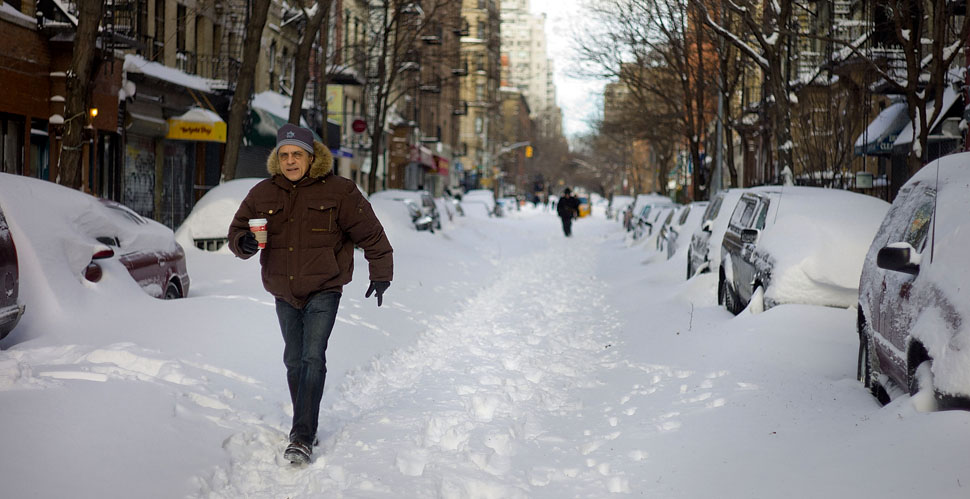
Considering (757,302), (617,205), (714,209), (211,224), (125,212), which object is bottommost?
(757,302)

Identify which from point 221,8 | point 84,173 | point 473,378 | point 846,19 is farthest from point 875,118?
point 473,378

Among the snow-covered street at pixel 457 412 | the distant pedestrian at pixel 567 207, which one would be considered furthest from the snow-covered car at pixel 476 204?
the snow-covered street at pixel 457 412

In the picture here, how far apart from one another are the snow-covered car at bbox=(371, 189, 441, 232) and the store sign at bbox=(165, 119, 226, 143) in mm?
4483

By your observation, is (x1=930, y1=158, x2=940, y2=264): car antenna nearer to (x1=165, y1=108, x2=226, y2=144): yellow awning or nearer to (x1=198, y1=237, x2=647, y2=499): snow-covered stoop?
(x1=198, y1=237, x2=647, y2=499): snow-covered stoop

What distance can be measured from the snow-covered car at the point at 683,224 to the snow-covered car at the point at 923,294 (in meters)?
11.7

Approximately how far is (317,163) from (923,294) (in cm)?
348

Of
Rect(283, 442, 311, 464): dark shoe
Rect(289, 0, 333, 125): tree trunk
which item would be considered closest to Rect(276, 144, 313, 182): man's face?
Rect(283, 442, 311, 464): dark shoe

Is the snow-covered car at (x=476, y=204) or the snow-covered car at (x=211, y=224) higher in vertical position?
the snow-covered car at (x=476, y=204)

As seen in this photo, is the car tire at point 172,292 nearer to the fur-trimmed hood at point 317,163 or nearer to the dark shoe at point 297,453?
the fur-trimmed hood at point 317,163

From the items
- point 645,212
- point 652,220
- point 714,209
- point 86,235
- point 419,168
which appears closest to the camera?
point 86,235

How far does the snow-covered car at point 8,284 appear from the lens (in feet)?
22.9

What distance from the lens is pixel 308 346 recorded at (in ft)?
20.7

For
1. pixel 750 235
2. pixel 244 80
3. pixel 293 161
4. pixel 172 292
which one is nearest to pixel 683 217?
pixel 244 80

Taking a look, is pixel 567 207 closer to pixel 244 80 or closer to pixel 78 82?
pixel 244 80
